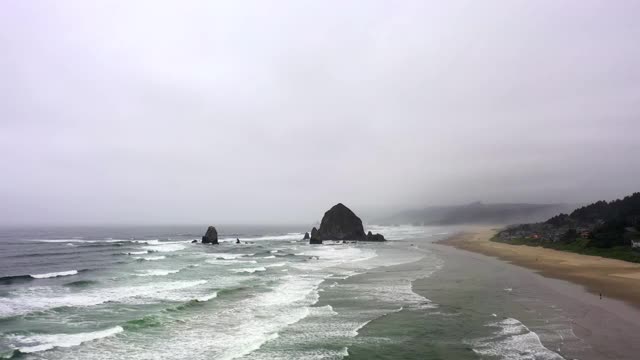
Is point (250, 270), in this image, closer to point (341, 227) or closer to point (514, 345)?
point (514, 345)

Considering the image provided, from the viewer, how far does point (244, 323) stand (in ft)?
65.2

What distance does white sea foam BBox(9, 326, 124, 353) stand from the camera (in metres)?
16.0

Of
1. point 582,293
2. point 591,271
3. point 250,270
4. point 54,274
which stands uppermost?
point 54,274

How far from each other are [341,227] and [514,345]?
9443cm

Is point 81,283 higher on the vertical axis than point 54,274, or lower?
lower

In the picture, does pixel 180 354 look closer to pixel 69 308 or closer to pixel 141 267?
pixel 69 308

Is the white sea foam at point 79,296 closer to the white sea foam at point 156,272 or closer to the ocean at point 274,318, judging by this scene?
the ocean at point 274,318

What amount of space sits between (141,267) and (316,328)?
2962cm

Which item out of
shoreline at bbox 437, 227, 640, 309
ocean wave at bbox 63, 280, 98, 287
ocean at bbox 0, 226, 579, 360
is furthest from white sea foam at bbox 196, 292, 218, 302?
shoreline at bbox 437, 227, 640, 309

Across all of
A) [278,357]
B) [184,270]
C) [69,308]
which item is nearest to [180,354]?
[278,357]

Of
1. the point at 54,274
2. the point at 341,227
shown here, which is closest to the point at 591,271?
the point at 54,274

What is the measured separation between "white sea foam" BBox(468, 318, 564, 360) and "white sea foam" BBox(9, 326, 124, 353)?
13931 millimetres

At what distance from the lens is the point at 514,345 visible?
15328 millimetres

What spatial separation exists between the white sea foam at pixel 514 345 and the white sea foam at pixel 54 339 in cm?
1393
